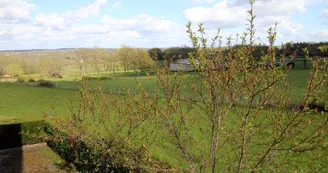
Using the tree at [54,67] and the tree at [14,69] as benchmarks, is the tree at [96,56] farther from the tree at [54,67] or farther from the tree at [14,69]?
the tree at [14,69]

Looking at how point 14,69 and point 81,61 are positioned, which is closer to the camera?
point 81,61

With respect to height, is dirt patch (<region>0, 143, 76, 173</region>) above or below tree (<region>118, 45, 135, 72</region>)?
below

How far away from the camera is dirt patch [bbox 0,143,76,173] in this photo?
23.0 ft

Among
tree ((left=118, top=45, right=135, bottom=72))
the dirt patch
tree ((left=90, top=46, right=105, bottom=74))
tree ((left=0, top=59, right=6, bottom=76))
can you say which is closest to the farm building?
the dirt patch

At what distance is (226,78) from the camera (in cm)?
305

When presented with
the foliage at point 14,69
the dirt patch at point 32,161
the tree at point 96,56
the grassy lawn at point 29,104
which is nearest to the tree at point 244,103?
the dirt patch at point 32,161

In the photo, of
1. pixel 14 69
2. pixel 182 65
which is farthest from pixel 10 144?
pixel 14 69

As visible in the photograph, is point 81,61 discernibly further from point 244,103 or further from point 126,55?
point 126,55

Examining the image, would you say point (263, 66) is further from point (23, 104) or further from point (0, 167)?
point (23, 104)

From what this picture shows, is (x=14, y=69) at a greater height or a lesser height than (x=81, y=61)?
lesser

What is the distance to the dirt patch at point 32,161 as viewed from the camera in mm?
7025

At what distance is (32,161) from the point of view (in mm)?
7770

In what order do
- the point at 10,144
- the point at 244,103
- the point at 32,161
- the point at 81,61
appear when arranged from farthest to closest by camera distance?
the point at 10,144
the point at 32,161
the point at 81,61
the point at 244,103

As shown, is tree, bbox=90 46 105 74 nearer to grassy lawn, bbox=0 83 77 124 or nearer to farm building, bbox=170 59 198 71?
grassy lawn, bbox=0 83 77 124
